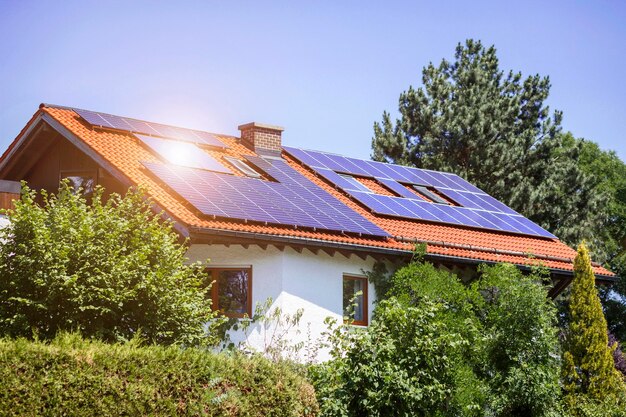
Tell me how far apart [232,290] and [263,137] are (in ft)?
27.6

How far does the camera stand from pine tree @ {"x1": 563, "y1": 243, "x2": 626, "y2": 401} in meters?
25.7

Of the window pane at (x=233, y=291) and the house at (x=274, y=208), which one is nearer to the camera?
the house at (x=274, y=208)

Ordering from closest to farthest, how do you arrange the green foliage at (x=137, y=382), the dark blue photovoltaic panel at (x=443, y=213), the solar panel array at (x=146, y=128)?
the green foliage at (x=137, y=382) < the solar panel array at (x=146, y=128) < the dark blue photovoltaic panel at (x=443, y=213)

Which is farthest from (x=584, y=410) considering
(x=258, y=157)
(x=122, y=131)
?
(x=122, y=131)

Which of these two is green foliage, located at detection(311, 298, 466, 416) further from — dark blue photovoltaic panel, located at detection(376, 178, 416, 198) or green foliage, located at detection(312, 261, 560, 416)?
dark blue photovoltaic panel, located at detection(376, 178, 416, 198)

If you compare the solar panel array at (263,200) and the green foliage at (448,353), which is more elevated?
the solar panel array at (263,200)

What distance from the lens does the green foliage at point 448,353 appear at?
641 inches

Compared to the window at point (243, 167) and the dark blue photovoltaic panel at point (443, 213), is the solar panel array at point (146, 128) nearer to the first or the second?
the window at point (243, 167)

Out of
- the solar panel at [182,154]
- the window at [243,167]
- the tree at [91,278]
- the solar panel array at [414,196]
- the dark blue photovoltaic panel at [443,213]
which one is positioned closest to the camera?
the tree at [91,278]

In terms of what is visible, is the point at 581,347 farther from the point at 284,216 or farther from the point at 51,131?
the point at 51,131

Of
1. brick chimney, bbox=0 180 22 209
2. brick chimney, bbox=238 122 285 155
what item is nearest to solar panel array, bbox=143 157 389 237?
brick chimney, bbox=0 180 22 209

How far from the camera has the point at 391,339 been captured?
1662 cm

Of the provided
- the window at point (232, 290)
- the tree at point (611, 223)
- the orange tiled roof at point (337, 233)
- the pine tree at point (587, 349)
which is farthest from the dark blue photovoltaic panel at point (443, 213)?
the tree at point (611, 223)

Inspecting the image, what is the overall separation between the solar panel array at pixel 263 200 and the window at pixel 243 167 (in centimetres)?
52
